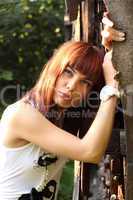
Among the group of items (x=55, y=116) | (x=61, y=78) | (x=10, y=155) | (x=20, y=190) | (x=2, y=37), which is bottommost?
(x=20, y=190)

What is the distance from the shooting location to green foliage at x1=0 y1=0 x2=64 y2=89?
9173 millimetres

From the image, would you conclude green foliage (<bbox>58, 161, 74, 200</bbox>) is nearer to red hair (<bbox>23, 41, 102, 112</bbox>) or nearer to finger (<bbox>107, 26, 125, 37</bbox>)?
red hair (<bbox>23, 41, 102, 112</bbox>)

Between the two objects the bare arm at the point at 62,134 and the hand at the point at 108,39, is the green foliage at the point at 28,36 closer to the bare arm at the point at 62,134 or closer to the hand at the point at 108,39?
the bare arm at the point at 62,134

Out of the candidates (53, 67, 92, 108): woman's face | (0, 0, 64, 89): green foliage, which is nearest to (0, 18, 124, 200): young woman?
(53, 67, 92, 108): woman's face

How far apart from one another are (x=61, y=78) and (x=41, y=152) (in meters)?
0.38

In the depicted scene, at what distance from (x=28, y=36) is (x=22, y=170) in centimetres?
747

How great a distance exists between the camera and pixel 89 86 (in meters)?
2.52

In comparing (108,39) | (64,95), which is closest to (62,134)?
(64,95)

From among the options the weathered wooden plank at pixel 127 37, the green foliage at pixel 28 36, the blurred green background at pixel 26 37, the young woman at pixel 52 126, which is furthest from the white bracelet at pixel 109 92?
the green foliage at pixel 28 36

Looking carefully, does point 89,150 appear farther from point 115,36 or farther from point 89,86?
point 115,36

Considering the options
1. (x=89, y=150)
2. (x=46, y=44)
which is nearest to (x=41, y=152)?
(x=89, y=150)

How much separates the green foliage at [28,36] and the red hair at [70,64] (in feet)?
20.6

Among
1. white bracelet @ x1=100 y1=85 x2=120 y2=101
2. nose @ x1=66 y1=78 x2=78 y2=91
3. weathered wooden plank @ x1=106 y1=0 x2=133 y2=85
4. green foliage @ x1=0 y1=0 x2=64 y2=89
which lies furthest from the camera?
green foliage @ x1=0 y1=0 x2=64 y2=89

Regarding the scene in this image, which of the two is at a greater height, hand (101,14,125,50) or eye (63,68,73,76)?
hand (101,14,125,50)
